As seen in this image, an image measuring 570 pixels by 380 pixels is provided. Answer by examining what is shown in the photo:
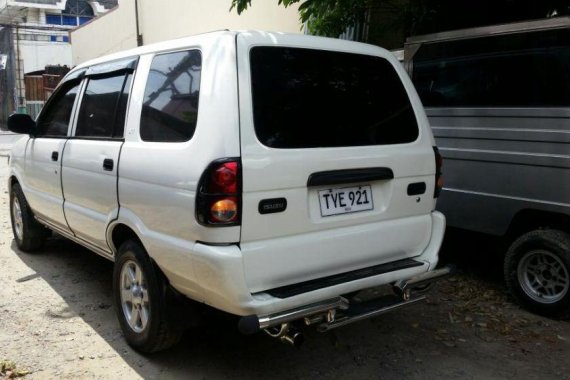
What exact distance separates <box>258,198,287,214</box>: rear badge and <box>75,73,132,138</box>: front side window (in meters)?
1.27

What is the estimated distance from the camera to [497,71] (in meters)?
4.36

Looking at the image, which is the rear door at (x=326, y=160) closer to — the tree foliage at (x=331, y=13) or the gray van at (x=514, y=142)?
the gray van at (x=514, y=142)

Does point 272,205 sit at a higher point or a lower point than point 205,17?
lower

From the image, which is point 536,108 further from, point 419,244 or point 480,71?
point 419,244

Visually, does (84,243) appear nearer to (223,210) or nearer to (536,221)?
(223,210)

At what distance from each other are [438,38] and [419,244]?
7.54 feet

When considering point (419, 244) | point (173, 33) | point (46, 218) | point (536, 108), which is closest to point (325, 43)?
point (419, 244)

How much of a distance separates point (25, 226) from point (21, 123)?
1132 mm

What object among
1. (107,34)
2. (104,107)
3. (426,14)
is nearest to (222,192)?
(104,107)

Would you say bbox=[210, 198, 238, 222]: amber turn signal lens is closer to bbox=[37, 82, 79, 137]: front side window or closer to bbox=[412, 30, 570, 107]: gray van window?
bbox=[37, 82, 79, 137]: front side window

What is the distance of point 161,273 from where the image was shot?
3098 millimetres

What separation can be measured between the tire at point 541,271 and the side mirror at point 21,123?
4261mm

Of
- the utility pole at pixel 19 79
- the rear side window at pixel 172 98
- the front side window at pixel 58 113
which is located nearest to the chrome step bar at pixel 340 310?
the rear side window at pixel 172 98

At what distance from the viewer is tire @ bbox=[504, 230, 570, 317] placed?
3959 mm
